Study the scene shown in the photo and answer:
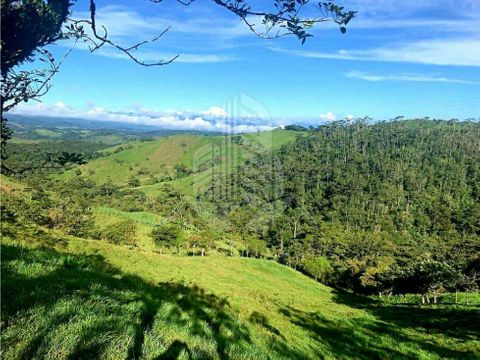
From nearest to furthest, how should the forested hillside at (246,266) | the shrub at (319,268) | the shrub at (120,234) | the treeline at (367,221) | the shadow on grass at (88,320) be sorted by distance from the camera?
the shadow on grass at (88,320) → the forested hillside at (246,266) → the treeline at (367,221) → the shrub at (319,268) → the shrub at (120,234)

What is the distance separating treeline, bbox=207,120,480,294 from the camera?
80.0 metres

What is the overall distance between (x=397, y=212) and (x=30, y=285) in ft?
571

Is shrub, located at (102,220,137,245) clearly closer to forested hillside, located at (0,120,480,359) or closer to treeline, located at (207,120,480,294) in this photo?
forested hillside, located at (0,120,480,359)

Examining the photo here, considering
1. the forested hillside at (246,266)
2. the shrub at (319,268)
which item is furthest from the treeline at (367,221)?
the forested hillside at (246,266)

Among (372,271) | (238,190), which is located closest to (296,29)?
(372,271)

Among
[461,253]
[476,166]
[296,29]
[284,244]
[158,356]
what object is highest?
[296,29]

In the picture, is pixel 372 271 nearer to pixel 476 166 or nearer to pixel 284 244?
pixel 284 244

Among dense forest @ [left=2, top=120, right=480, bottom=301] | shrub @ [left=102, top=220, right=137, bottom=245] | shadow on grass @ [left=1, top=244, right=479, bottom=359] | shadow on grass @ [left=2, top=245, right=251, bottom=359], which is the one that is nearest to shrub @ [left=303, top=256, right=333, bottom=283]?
dense forest @ [left=2, top=120, right=480, bottom=301]

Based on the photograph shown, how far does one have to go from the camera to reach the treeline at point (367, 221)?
262 ft

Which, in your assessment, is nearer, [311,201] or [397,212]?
[397,212]

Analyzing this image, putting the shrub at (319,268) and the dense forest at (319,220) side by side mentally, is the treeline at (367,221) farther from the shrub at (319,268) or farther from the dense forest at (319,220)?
the dense forest at (319,220)

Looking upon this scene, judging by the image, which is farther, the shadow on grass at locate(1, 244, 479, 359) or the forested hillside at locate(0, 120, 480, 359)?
the forested hillside at locate(0, 120, 480, 359)

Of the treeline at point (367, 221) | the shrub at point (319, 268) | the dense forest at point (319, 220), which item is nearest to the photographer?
the treeline at point (367, 221)

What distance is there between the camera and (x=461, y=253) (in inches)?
3745
